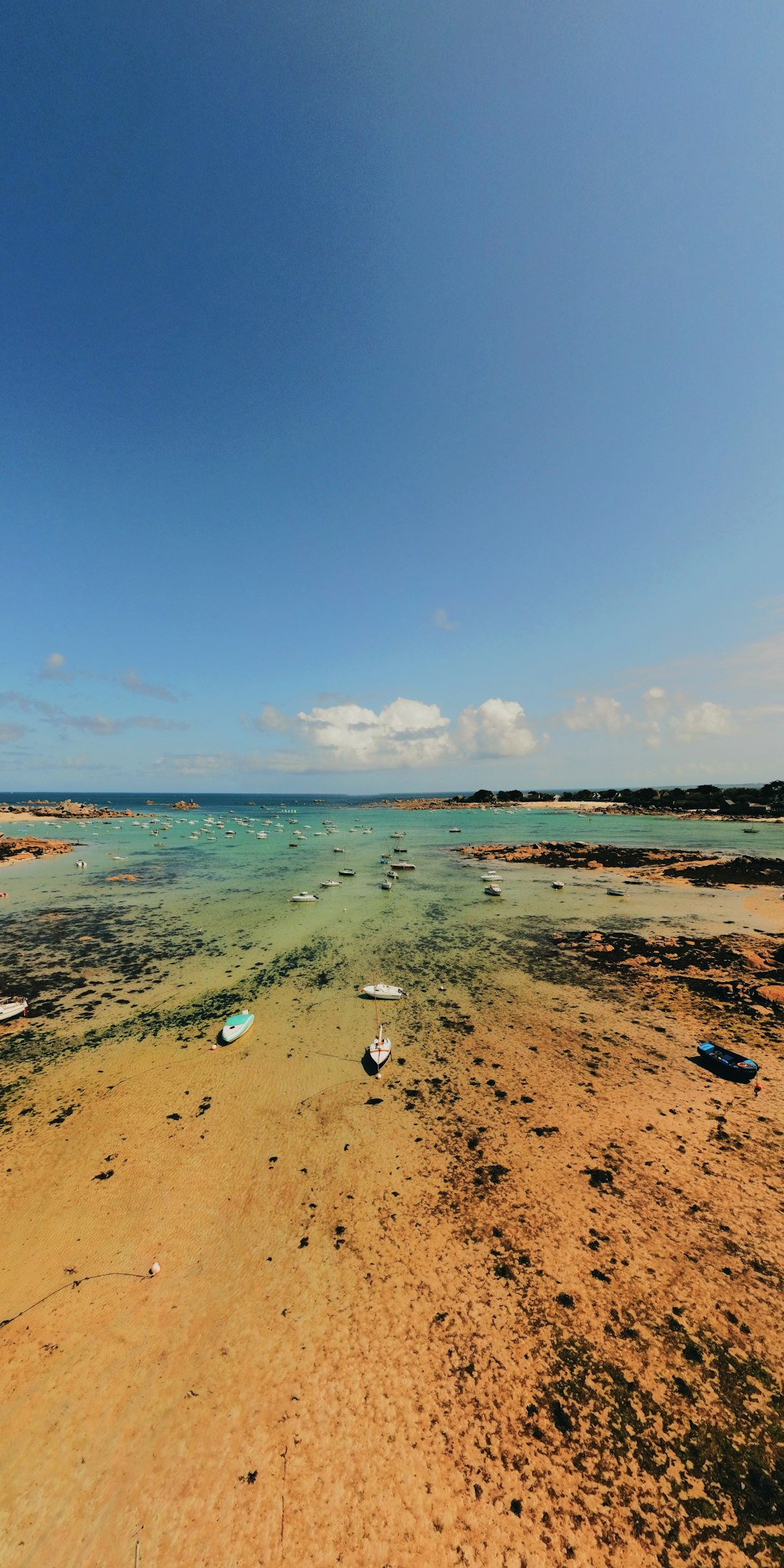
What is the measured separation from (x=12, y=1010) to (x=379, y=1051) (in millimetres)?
16824

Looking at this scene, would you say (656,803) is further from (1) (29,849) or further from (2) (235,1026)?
(1) (29,849)

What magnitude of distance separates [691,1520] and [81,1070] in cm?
1881

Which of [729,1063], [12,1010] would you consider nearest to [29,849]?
[12,1010]

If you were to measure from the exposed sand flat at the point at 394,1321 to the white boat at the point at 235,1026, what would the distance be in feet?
7.35

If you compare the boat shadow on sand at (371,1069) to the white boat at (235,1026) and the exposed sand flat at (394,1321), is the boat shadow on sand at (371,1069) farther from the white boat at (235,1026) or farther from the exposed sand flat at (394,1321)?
the white boat at (235,1026)

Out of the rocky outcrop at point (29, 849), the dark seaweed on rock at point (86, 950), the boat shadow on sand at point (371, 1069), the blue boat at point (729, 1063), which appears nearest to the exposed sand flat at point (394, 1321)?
the blue boat at point (729, 1063)

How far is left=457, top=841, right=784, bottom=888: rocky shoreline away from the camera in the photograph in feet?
154

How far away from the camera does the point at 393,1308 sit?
8984 mm

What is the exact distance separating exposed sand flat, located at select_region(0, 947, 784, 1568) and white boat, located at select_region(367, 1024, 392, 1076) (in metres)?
0.98

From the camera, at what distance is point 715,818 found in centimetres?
A: 10619

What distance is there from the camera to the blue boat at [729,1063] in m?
15.6

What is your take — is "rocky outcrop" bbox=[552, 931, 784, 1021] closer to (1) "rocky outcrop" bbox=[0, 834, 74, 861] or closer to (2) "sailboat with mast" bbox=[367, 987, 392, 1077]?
(2) "sailboat with mast" bbox=[367, 987, 392, 1077]

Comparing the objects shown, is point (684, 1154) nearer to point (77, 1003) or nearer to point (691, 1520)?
point (691, 1520)

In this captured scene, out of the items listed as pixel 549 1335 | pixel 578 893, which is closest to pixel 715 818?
pixel 578 893
